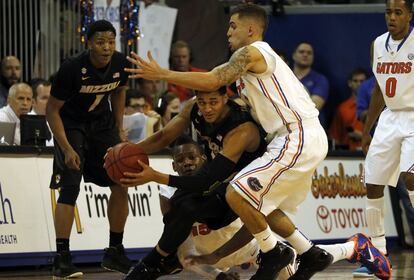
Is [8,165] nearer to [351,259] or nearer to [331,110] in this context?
[351,259]

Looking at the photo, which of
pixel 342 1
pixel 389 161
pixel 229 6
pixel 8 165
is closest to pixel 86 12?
pixel 8 165

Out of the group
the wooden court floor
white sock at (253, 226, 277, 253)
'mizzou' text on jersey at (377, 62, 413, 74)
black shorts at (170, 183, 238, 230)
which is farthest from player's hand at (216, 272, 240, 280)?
'mizzou' text on jersey at (377, 62, 413, 74)

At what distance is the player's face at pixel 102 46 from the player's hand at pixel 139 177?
7.77 ft

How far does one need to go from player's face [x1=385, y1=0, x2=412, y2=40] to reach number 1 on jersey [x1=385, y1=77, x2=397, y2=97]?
1.32 feet

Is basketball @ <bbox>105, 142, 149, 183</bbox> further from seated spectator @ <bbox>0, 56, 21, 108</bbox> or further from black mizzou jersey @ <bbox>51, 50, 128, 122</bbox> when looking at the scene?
seated spectator @ <bbox>0, 56, 21, 108</bbox>

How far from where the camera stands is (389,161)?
978 centimetres

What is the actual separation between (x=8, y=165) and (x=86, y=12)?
2345mm

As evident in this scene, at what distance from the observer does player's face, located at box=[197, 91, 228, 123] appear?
8.02m

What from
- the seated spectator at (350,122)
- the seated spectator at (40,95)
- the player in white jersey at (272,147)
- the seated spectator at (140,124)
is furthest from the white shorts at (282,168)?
the seated spectator at (350,122)

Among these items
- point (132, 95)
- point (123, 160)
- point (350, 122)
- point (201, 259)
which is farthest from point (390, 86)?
point (350, 122)

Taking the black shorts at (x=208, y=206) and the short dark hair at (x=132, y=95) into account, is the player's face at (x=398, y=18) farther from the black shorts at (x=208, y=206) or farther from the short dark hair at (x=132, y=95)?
the short dark hair at (x=132, y=95)

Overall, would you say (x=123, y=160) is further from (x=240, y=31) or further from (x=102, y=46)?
(x=102, y=46)

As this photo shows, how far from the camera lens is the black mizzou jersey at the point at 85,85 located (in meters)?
9.84

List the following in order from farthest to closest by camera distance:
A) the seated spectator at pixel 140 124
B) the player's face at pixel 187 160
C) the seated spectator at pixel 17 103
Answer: the seated spectator at pixel 140 124
the seated spectator at pixel 17 103
the player's face at pixel 187 160
